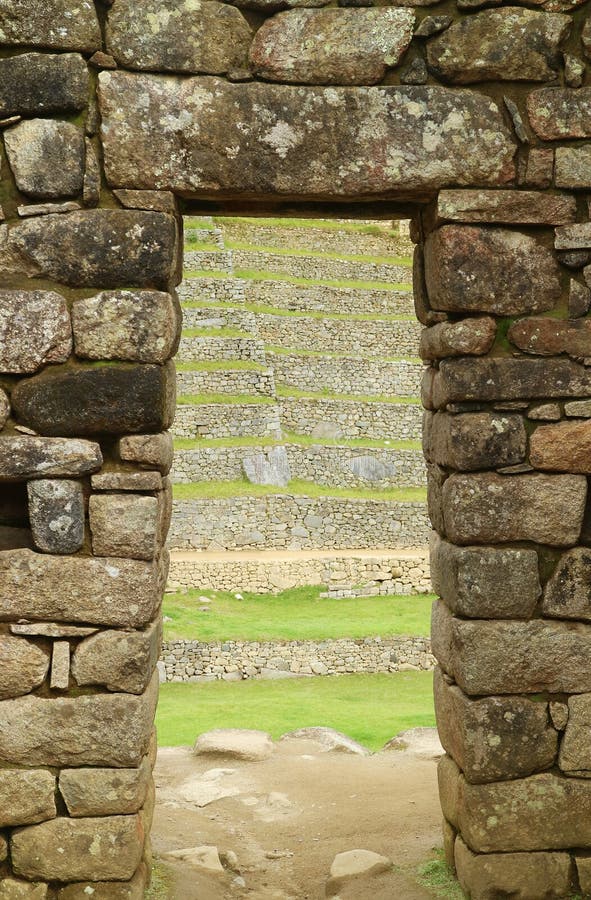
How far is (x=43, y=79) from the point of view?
195 inches

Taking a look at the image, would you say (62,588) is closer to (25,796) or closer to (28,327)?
(25,796)

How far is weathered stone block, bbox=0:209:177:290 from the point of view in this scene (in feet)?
16.4

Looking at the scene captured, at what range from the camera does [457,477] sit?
5219 mm

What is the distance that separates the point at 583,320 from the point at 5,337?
3168mm

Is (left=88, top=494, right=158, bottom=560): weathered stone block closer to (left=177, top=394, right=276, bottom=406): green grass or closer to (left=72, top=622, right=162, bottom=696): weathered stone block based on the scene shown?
(left=72, top=622, right=162, bottom=696): weathered stone block

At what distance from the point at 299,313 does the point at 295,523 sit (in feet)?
39.0

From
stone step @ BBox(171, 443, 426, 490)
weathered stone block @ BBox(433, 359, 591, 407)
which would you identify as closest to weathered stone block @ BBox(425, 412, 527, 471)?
weathered stone block @ BBox(433, 359, 591, 407)

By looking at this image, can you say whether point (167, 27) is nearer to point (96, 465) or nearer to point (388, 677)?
point (96, 465)

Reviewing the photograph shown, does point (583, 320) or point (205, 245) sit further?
point (205, 245)

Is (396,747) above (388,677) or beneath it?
above

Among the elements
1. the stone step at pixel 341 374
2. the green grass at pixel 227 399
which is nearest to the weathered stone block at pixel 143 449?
the green grass at pixel 227 399

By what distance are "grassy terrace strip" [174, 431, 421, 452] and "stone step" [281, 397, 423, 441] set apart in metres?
0.35

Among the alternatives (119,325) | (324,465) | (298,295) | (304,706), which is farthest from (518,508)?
(298,295)

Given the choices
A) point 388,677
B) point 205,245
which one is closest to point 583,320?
point 388,677
